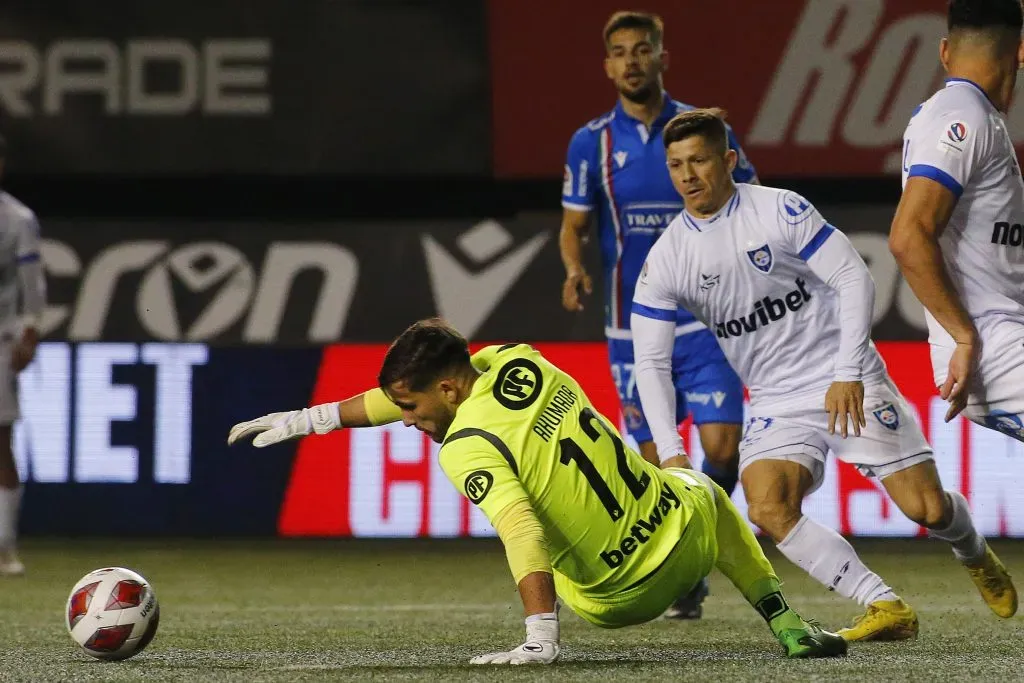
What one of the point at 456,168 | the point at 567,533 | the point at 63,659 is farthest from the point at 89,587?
the point at 456,168

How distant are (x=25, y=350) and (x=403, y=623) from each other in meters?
2.54

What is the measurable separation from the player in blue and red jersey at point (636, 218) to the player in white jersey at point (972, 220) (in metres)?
1.88

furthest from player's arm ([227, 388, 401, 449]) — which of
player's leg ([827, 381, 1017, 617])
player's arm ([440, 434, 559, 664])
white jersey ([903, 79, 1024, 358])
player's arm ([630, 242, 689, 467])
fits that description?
white jersey ([903, 79, 1024, 358])

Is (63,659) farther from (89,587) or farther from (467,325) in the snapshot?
(467,325)

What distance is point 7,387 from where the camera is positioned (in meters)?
7.64

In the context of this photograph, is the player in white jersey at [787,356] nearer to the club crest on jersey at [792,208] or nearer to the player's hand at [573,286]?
the club crest on jersey at [792,208]

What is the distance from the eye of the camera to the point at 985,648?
488 cm

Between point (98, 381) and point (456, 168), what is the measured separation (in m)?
2.15

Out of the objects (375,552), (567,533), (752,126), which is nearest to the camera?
(567,533)

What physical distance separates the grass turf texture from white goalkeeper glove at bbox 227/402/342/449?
0.58 m

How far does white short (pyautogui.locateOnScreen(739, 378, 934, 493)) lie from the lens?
5.09m

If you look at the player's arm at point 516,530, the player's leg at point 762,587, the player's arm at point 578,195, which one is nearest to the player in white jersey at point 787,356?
the player's leg at point 762,587

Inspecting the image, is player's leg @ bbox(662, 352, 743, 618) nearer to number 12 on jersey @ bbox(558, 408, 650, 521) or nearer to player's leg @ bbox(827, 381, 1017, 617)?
player's leg @ bbox(827, 381, 1017, 617)

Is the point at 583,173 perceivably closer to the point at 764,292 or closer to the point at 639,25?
the point at 639,25
